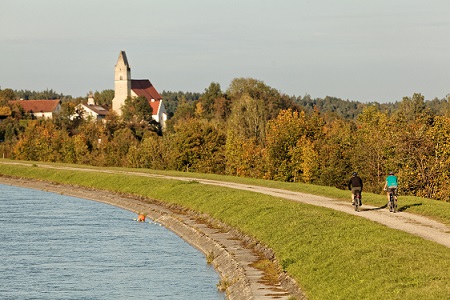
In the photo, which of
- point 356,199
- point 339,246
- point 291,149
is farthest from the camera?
point 291,149

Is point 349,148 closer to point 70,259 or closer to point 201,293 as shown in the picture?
point 70,259

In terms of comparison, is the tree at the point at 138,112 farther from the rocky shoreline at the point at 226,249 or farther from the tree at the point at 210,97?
the rocky shoreline at the point at 226,249

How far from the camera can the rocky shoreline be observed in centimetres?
2725

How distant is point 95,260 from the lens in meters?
37.0

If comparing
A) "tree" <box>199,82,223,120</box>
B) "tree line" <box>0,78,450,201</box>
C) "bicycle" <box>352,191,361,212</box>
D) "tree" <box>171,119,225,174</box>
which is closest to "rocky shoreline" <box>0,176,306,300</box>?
"bicycle" <box>352,191,361,212</box>

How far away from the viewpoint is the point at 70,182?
8038cm

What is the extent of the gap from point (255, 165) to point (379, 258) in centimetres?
5491

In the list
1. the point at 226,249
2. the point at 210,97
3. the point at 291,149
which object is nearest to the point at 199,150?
the point at 291,149

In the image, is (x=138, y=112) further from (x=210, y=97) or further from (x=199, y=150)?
(x=199, y=150)

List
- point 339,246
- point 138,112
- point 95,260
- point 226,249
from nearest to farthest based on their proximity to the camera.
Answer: point 339,246, point 226,249, point 95,260, point 138,112

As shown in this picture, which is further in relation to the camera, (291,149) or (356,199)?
(291,149)

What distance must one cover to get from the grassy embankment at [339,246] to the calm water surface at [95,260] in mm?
2982

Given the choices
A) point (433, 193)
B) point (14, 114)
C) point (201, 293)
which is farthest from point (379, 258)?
point (14, 114)

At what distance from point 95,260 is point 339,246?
12366 mm
